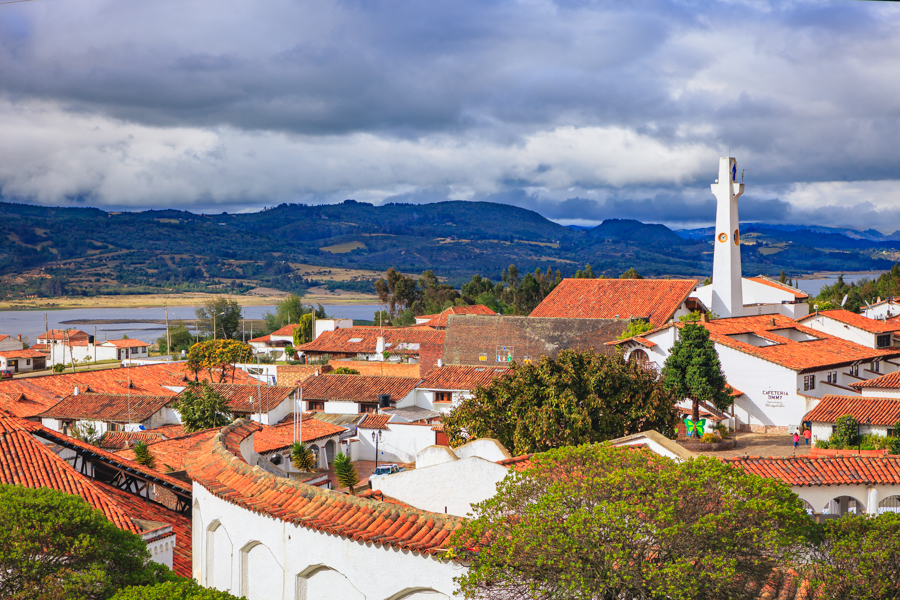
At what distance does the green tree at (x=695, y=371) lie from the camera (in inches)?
1163

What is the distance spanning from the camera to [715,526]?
22.3ft

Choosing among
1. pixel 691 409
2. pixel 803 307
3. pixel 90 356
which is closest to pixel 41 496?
pixel 691 409

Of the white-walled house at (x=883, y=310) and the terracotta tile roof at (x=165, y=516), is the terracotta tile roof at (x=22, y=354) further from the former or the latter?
the white-walled house at (x=883, y=310)

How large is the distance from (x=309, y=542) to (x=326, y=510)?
43cm

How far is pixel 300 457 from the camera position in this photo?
2612 centimetres

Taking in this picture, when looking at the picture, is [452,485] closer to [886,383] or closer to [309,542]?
[309,542]

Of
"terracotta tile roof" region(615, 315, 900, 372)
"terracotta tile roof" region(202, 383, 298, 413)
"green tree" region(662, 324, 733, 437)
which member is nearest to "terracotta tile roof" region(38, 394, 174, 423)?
"terracotta tile roof" region(202, 383, 298, 413)

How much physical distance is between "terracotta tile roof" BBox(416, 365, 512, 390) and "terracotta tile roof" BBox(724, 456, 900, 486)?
1882cm

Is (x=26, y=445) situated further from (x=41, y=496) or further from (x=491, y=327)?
(x=491, y=327)

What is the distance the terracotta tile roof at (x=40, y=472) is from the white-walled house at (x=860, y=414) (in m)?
23.0

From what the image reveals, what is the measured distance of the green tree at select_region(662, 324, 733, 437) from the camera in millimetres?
29531

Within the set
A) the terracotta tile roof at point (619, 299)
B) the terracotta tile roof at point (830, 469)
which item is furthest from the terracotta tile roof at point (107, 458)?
the terracotta tile roof at point (619, 299)

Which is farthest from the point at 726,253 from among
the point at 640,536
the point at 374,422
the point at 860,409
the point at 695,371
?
the point at 640,536

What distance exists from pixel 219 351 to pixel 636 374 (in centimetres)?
3553
